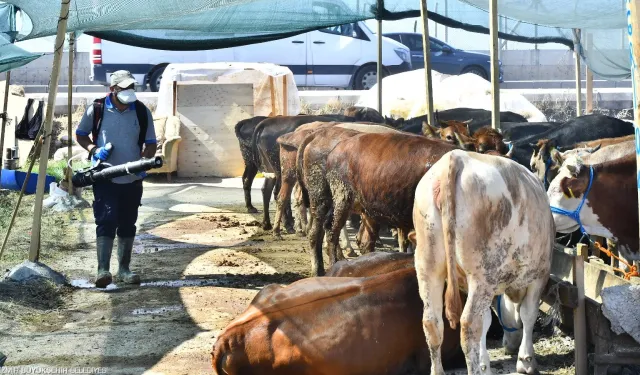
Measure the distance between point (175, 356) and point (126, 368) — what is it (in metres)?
0.35

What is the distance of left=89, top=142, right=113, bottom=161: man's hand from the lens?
858 centimetres

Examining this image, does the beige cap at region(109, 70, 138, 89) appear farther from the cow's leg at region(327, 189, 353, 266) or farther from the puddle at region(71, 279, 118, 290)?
the cow's leg at region(327, 189, 353, 266)

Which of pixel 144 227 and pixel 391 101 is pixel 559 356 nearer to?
pixel 144 227

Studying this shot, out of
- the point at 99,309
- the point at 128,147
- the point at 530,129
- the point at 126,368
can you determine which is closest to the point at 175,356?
the point at 126,368

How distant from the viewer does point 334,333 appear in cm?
552

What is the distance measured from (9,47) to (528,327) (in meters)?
6.20

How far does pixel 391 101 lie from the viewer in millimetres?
19641

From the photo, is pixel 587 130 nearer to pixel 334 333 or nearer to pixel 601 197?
pixel 601 197

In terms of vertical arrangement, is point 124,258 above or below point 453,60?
below

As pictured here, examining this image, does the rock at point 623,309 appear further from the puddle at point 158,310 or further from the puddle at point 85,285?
the puddle at point 85,285

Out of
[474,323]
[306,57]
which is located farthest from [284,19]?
[306,57]

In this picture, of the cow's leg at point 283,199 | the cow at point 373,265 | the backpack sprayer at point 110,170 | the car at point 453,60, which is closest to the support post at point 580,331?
the cow at point 373,265

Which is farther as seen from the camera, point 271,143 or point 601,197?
point 271,143

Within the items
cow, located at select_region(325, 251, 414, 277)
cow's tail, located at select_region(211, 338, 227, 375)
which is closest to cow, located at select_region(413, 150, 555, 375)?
cow, located at select_region(325, 251, 414, 277)
